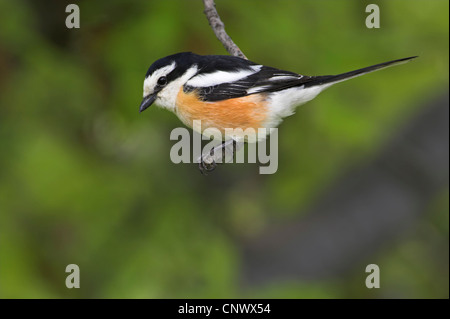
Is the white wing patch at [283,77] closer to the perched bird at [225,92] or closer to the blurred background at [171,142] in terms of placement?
the perched bird at [225,92]

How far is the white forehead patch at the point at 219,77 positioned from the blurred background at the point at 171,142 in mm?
554

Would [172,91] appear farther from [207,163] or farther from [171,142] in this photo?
[171,142]

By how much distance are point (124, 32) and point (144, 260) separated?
1600 mm

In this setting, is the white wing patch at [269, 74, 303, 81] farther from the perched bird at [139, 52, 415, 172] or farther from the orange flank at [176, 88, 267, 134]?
the orange flank at [176, 88, 267, 134]

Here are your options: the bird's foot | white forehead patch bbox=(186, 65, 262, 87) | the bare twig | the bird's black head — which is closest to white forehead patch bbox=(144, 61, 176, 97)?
the bird's black head

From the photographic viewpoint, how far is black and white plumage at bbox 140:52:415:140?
303 cm

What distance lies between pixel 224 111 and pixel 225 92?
11 cm

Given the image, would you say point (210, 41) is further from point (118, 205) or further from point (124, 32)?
point (118, 205)

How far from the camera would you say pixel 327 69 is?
3.51 m

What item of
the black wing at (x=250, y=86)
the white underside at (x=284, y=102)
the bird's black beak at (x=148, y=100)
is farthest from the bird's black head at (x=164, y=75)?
the white underside at (x=284, y=102)

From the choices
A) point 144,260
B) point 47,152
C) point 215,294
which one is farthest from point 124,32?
point 215,294

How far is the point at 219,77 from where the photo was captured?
3.12m

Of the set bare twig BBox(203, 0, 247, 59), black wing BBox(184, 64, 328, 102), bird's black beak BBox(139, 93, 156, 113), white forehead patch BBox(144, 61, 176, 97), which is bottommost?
bird's black beak BBox(139, 93, 156, 113)

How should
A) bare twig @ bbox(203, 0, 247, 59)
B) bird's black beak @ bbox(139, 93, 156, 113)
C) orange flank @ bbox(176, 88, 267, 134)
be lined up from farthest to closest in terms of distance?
1. orange flank @ bbox(176, 88, 267, 134)
2. bird's black beak @ bbox(139, 93, 156, 113)
3. bare twig @ bbox(203, 0, 247, 59)
